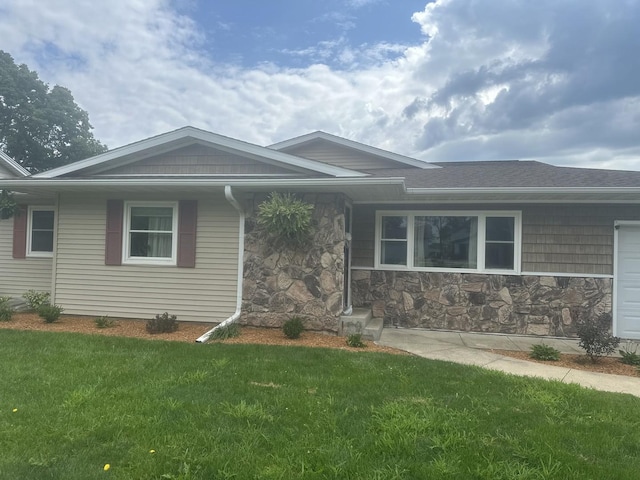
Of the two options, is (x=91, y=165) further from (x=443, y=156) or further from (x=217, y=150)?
(x=443, y=156)

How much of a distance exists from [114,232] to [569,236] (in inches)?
322

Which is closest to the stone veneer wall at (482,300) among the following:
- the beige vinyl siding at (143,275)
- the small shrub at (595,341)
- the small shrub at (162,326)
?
the small shrub at (595,341)

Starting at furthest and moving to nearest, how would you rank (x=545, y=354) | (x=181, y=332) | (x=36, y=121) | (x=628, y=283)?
(x=36, y=121) < (x=628, y=283) < (x=181, y=332) < (x=545, y=354)

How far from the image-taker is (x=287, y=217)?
645 cm

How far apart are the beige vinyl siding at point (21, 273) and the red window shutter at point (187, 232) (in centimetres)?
418

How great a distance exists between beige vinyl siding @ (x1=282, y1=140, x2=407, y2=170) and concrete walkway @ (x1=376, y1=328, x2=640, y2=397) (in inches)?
180

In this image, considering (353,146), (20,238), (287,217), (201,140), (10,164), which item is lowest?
(20,238)

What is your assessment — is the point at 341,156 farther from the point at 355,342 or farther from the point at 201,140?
the point at 355,342

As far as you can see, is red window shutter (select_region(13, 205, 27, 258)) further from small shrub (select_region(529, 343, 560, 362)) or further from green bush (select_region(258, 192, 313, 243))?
small shrub (select_region(529, 343, 560, 362))

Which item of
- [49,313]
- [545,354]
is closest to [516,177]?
[545,354]

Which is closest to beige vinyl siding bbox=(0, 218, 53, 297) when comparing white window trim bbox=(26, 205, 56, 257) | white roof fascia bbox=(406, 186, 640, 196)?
white window trim bbox=(26, 205, 56, 257)

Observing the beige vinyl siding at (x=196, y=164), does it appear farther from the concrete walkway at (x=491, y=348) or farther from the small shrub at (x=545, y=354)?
the small shrub at (x=545, y=354)

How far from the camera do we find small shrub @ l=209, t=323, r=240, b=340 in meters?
6.25

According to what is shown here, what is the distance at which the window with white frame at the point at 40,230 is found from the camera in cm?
966
